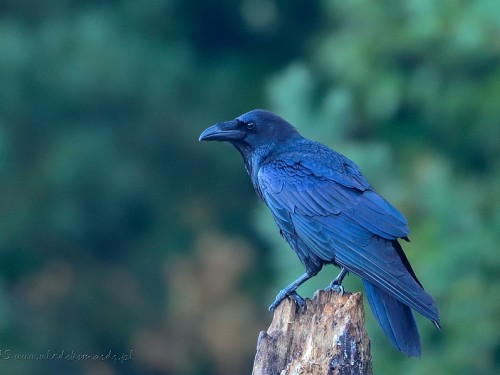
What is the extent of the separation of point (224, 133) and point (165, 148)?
932cm

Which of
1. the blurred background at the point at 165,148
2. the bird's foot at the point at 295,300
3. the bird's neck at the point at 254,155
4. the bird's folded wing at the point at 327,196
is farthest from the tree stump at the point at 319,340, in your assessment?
the blurred background at the point at 165,148

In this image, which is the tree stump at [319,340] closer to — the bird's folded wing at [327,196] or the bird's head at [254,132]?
the bird's folded wing at [327,196]

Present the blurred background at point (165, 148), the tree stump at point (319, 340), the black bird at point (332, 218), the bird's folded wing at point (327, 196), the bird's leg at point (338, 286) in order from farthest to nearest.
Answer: the blurred background at point (165, 148) → the bird's folded wing at point (327, 196) → the black bird at point (332, 218) → the bird's leg at point (338, 286) → the tree stump at point (319, 340)

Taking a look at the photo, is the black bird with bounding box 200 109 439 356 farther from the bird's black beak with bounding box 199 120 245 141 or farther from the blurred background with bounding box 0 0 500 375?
the blurred background with bounding box 0 0 500 375

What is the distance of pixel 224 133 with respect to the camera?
8812mm

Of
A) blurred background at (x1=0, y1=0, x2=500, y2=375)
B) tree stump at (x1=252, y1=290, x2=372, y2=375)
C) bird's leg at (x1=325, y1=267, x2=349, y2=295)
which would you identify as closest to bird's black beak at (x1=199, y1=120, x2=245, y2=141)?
bird's leg at (x1=325, y1=267, x2=349, y2=295)

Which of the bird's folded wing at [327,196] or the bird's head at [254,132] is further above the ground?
the bird's head at [254,132]

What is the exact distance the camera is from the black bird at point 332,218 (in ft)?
24.3

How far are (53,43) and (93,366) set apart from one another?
177 inches

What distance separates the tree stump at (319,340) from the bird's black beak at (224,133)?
75.9 inches

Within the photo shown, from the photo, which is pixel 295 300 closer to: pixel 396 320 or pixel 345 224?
pixel 396 320

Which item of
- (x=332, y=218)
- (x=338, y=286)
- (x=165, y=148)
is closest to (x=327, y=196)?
→ (x=332, y=218)

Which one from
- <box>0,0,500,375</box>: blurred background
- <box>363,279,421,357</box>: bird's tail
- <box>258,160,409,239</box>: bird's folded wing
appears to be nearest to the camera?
<box>363,279,421,357</box>: bird's tail

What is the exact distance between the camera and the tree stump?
6676mm
